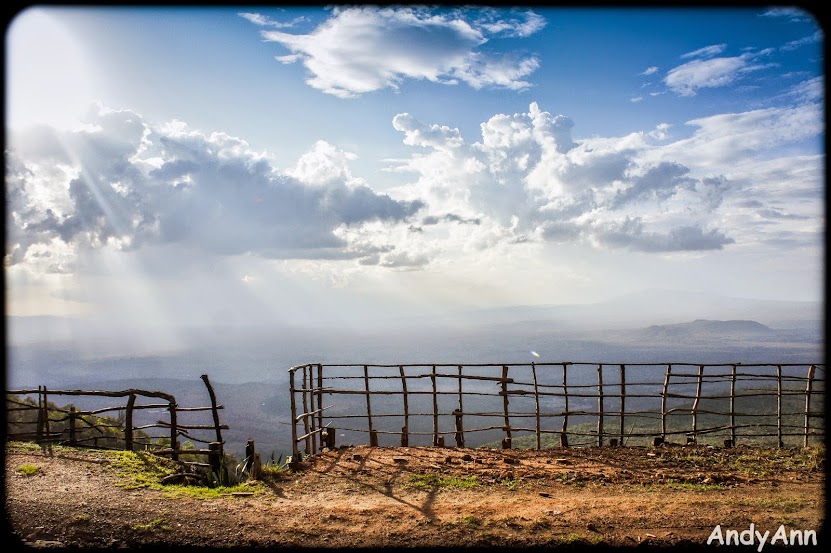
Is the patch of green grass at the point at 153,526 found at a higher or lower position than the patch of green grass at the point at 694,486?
higher

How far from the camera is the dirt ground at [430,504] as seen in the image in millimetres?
6051

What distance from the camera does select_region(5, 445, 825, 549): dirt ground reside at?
605 centimetres

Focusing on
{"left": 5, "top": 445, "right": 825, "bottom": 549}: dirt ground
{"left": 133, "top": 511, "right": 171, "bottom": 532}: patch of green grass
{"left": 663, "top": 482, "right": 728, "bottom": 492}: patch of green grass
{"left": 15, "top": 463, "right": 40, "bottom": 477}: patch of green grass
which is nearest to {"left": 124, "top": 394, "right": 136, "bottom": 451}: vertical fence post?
{"left": 5, "top": 445, "right": 825, "bottom": 549}: dirt ground

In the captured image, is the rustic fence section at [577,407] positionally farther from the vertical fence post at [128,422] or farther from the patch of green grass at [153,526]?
the vertical fence post at [128,422]

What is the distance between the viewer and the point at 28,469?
8516 millimetres

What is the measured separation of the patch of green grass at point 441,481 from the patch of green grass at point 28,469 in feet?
18.9

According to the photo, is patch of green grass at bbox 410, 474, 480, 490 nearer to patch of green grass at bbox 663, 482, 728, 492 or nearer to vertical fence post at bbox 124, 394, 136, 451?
patch of green grass at bbox 663, 482, 728, 492

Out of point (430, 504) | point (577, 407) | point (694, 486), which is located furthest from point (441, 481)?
point (577, 407)

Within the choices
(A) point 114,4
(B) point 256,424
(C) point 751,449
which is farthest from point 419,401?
(A) point 114,4

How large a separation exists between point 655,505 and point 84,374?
625 feet

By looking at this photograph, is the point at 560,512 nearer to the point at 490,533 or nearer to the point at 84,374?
the point at 490,533

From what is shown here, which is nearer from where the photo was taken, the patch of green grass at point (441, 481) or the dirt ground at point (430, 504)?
the dirt ground at point (430, 504)

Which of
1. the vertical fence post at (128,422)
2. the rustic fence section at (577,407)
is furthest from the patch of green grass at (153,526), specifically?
the vertical fence post at (128,422)

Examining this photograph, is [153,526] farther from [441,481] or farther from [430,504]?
[441,481]
